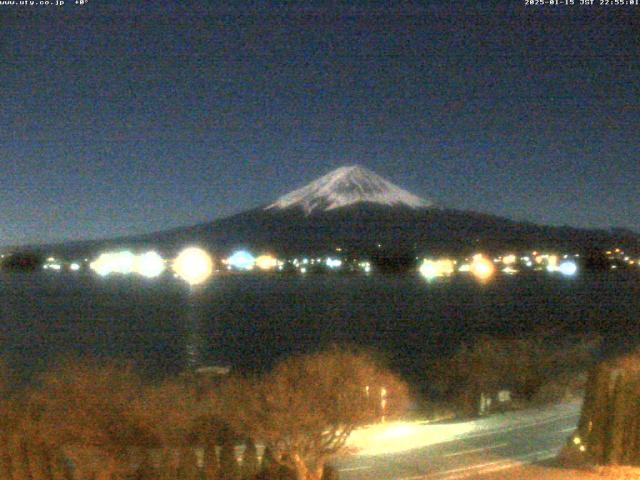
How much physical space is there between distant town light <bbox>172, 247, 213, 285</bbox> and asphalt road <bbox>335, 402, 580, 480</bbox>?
83.0m

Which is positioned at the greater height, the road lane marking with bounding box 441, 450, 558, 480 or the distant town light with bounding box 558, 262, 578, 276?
the distant town light with bounding box 558, 262, 578, 276

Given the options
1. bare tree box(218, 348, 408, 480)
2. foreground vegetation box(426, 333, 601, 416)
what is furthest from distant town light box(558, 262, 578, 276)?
bare tree box(218, 348, 408, 480)

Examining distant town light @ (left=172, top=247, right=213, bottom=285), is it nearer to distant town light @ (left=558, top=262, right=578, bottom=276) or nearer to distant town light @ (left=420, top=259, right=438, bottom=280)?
distant town light @ (left=420, top=259, right=438, bottom=280)

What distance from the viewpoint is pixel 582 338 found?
24188mm

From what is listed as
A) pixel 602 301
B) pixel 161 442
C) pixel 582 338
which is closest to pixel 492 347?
pixel 582 338

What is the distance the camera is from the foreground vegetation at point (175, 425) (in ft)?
26.5

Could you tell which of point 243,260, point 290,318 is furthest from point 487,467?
point 243,260

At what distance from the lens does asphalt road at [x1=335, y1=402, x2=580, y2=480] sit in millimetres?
10188

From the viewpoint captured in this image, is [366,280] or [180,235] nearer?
[366,280]

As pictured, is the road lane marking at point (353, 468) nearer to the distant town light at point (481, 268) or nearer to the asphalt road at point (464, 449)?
the asphalt road at point (464, 449)

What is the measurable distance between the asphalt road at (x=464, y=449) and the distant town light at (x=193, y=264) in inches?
3269

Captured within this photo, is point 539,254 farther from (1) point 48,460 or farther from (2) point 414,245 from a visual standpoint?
(1) point 48,460

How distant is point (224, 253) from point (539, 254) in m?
31.0

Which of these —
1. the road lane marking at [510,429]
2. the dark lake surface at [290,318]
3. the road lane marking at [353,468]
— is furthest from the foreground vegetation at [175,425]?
the dark lake surface at [290,318]
